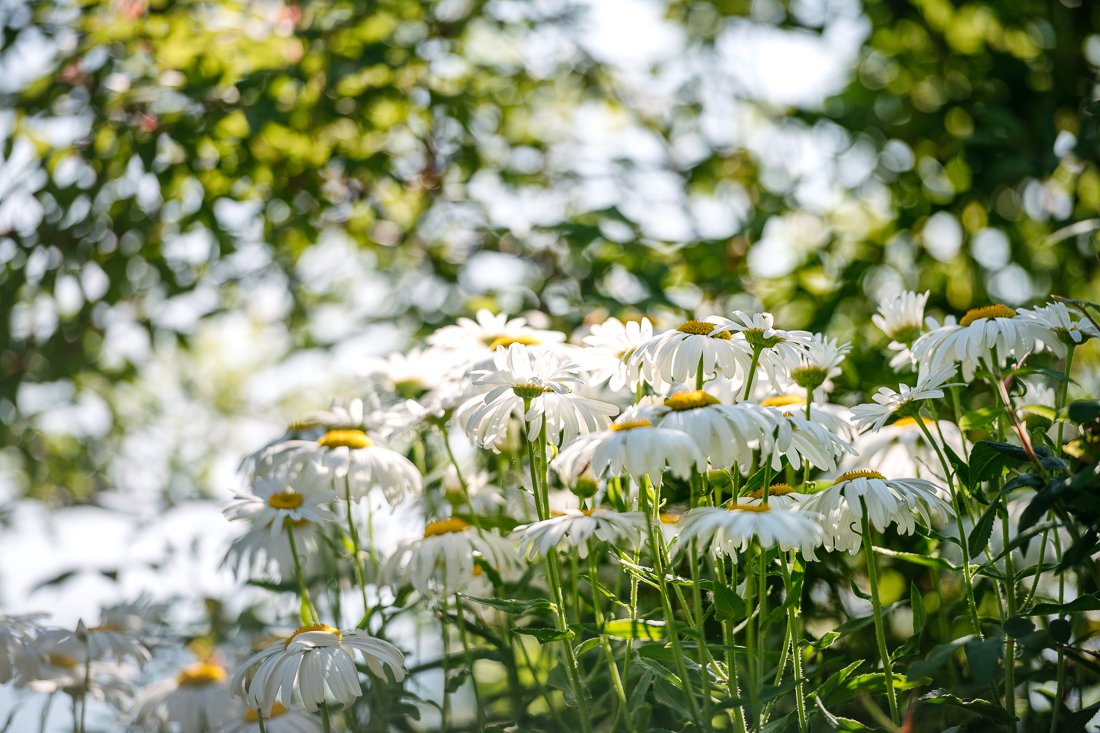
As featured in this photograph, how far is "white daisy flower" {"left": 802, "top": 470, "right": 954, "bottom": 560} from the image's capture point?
692 mm

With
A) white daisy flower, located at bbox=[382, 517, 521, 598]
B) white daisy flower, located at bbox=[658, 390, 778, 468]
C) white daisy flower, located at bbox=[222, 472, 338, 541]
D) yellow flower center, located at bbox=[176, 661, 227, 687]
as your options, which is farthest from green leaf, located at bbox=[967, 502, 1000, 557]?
yellow flower center, located at bbox=[176, 661, 227, 687]

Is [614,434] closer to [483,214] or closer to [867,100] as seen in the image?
[483,214]

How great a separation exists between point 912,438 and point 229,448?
1973 mm

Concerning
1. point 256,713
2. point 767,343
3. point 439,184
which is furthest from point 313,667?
point 439,184

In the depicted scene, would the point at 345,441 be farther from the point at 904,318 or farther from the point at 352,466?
the point at 904,318

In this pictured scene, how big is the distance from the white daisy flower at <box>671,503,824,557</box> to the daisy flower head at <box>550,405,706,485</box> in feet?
0.12

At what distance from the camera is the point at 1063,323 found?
735 millimetres

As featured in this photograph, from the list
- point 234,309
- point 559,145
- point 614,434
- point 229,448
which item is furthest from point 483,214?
point 614,434

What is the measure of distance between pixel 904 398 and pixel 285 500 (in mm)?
543

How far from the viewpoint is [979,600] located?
1.02 m

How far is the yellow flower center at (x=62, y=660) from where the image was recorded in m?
1.02

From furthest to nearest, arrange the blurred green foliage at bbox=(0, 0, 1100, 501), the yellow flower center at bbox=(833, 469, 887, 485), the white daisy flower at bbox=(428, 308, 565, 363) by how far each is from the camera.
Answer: the blurred green foliage at bbox=(0, 0, 1100, 501), the white daisy flower at bbox=(428, 308, 565, 363), the yellow flower center at bbox=(833, 469, 887, 485)

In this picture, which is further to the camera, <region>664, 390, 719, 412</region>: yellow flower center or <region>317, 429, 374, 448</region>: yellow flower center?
<region>317, 429, 374, 448</region>: yellow flower center

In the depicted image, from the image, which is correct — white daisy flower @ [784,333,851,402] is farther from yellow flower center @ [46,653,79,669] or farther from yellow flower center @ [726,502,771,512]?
yellow flower center @ [46,653,79,669]
